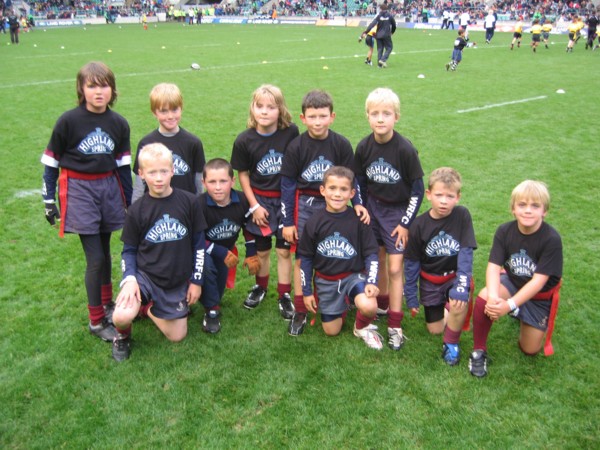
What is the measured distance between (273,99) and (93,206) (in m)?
1.57

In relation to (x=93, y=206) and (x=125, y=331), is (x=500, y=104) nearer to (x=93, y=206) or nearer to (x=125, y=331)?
(x=93, y=206)

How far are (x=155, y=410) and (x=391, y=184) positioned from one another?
225 centimetres

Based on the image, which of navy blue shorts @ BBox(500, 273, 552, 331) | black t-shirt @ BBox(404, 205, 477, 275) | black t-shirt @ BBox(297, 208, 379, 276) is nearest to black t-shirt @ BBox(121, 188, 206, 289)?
black t-shirt @ BBox(297, 208, 379, 276)

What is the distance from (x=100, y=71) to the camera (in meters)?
3.56

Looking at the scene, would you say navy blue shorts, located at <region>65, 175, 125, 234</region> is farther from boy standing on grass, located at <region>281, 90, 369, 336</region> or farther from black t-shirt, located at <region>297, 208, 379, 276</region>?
black t-shirt, located at <region>297, 208, 379, 276</region>

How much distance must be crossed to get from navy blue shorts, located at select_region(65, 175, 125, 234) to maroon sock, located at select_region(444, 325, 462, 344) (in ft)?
8.40

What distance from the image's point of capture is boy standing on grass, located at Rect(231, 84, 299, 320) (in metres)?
4.04

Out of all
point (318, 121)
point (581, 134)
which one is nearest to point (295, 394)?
point (318, 121)

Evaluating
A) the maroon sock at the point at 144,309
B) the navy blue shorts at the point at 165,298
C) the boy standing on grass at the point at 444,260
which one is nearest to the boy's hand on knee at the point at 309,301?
the boy standing on grass at the point at 444,260

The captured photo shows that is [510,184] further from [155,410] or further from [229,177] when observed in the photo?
[155,410]

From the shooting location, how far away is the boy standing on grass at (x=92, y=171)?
11.8ft

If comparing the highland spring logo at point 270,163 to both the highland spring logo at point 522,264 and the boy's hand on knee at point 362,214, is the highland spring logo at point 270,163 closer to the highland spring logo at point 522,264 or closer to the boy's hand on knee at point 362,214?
the boy's hand on knee at point 362,214

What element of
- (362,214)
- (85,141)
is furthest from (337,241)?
(85,141)

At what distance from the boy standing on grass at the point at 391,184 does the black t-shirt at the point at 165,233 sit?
52.1 inches
